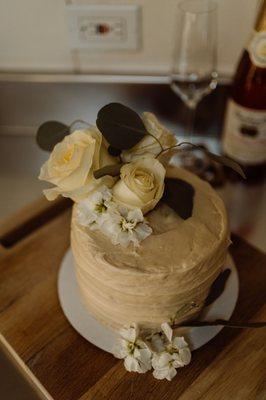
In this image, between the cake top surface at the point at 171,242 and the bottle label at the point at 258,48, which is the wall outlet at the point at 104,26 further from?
the cake top surface at the point at 171,242

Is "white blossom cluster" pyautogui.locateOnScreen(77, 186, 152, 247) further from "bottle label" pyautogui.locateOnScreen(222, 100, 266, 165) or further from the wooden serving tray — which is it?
"bottle label" pyautogui.locateOnScreen(222, 100, 266, 165)

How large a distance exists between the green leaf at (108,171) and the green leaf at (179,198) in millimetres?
62

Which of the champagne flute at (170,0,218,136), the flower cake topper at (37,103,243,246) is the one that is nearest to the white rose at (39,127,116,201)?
the flower cake topper at (37,103,243,246)

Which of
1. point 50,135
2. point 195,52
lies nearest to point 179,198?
point 50,135

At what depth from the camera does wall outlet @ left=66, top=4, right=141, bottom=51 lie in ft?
2.02

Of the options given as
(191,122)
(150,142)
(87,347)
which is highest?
(150,142)

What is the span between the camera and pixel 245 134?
2.00 feet

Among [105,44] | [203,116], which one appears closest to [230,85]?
[203,116]

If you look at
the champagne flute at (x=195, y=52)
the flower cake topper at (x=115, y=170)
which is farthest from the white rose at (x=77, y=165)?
the champagne flute at (x=195, y=52)

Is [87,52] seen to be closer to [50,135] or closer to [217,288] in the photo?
[50,135]

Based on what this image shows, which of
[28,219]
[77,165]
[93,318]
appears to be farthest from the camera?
[28,219]

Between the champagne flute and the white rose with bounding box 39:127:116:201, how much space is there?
0.24m

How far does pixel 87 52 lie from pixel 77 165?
13.5 inches

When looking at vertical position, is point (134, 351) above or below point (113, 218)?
below
